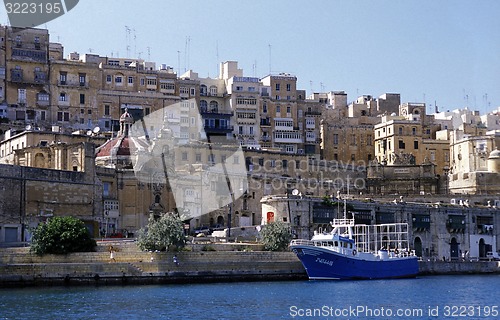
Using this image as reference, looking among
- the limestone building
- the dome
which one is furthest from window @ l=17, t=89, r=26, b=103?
the limestone building

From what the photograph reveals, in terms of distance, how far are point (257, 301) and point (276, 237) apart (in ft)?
52.9

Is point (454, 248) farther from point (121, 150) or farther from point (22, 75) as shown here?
point (22, 75)

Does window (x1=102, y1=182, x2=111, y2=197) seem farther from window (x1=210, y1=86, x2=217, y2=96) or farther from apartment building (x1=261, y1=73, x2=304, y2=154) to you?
window (x1=210, y1=86, x2=217, y2=96)

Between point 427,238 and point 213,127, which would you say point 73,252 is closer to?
point 427,238

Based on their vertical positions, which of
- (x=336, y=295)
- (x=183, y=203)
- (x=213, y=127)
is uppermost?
(x=213, y=127)

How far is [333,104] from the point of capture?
354 ft

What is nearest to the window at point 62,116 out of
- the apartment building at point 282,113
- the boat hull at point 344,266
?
the apartment building at point 282,113

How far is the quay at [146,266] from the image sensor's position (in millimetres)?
49656

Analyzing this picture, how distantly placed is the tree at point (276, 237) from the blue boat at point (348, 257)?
1293mm

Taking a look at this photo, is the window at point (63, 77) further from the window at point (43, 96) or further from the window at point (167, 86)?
the window at point (167, 86)

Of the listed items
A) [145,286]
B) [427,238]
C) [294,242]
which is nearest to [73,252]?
[145,286]

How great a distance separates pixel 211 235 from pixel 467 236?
21.9 metres

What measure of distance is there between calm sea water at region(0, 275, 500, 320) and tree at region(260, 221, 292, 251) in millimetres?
4872

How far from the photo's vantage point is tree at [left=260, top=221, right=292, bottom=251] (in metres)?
59.0
